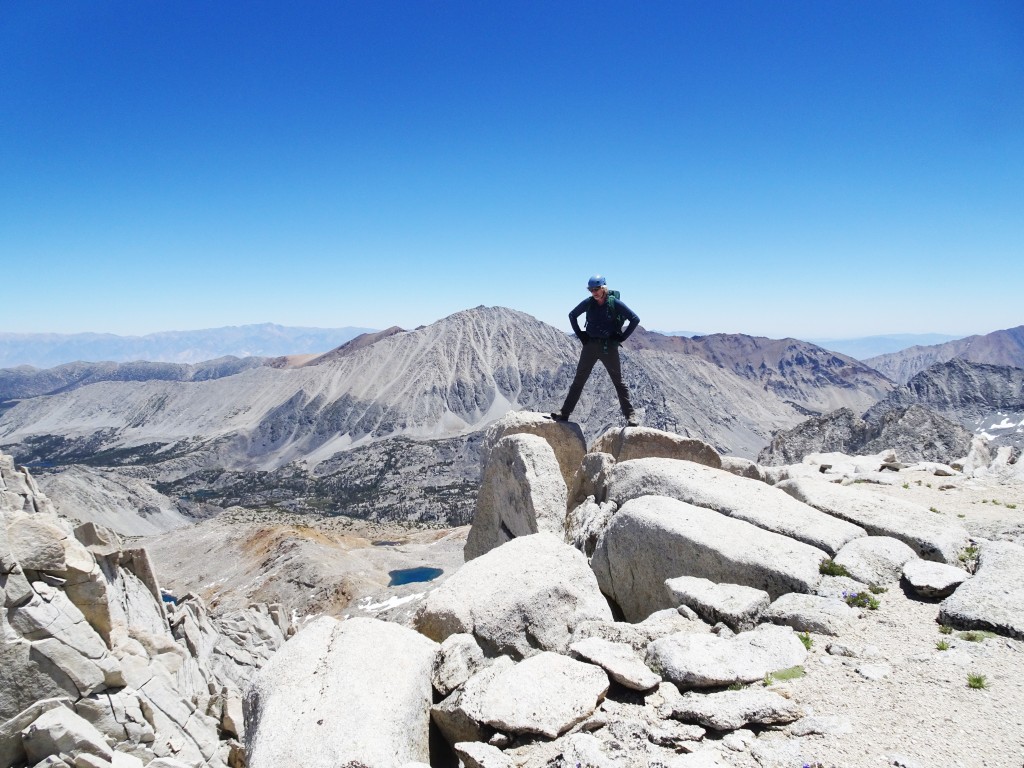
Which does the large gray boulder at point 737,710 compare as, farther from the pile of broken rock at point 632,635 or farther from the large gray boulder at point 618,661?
the large gray boulder at point 618,661

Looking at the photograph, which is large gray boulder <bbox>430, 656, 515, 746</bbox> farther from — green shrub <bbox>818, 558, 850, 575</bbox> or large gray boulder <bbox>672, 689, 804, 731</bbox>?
green shrub <bbox>818, 558, 850, 575</bbox>

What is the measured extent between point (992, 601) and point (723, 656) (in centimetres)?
420

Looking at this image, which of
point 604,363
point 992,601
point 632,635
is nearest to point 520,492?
point 604,363

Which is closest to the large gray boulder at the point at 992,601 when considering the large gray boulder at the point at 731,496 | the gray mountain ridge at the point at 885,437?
the large gray boulder at the point at 731,496

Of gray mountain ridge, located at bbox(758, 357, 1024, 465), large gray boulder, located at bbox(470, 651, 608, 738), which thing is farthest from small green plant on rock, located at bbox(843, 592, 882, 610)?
gray mountain ridge, located at bbox(758, 357, 1024, 465)

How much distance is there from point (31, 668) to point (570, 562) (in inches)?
516

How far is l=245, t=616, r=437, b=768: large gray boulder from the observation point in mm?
6375

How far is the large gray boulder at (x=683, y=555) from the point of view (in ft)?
31.2

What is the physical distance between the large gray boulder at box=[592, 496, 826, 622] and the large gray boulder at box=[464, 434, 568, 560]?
2.78m

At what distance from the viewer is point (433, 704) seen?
24.7ft

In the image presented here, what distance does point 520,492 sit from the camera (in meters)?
15.2

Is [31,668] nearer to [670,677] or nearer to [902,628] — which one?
[670,677]

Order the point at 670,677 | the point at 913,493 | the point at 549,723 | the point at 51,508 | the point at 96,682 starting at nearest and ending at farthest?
the point at 549,723
the point at 670,677
the point at 96,682
the point at 913,493
the point at 51,508

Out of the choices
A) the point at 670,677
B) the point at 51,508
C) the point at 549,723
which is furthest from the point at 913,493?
the point at 51,508
